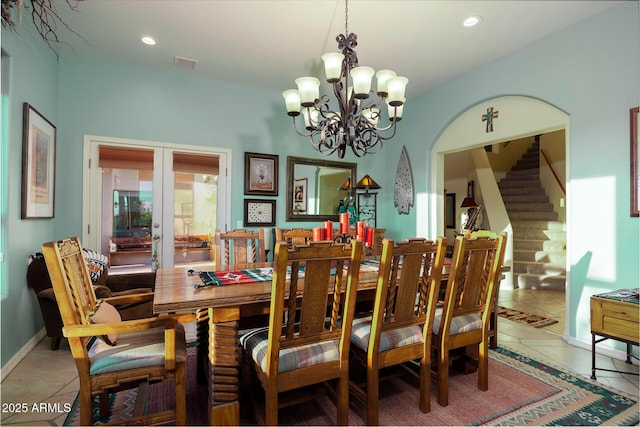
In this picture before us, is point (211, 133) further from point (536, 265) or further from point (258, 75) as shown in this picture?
point (536, 265)

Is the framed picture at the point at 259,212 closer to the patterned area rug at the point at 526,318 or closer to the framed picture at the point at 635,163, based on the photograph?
the patterned area rug at the point at 526,318

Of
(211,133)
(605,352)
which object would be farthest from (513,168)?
(211,133)

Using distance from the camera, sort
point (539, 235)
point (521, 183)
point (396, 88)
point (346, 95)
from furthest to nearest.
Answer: point (521, 183) → point (539, 235) → point (346, 95) → point (396, 88)

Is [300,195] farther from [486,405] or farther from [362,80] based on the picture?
[486,405]

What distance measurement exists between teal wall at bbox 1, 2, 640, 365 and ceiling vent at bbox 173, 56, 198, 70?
264 mm

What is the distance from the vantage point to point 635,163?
2.55 metres

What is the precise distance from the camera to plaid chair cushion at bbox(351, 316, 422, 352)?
5.88 feet

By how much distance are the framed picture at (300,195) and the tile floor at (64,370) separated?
279 cm

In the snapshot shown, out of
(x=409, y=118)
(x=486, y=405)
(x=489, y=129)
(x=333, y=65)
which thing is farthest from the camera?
(x=409, y=118)

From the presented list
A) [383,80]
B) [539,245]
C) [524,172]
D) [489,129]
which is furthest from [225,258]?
[524,172]

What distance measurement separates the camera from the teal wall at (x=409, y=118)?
261 centimetres

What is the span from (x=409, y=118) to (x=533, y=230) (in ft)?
10.3

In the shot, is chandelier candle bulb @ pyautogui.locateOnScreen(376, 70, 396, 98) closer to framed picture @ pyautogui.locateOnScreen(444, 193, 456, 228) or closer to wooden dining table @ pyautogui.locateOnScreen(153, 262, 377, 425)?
wooden dining table @ pyautogui.locateOnScreen(153, 262, 377, 425)

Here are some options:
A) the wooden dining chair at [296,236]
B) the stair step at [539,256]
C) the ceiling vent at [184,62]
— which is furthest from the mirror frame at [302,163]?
the stair step at [539,256]
